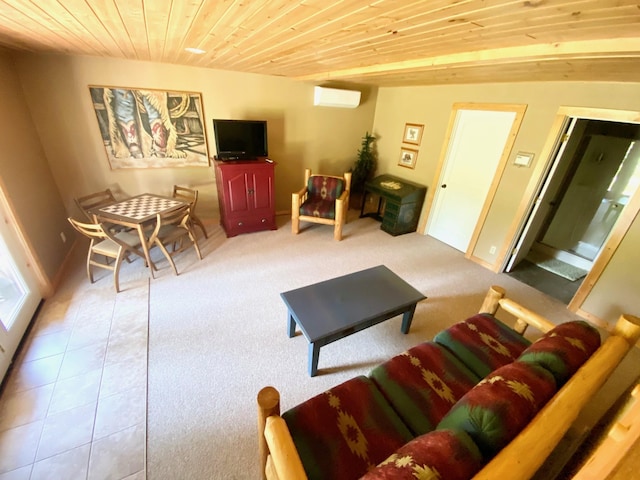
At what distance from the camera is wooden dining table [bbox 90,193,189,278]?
2.58 metres

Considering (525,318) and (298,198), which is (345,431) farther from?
(298,198)

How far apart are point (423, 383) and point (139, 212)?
308cm

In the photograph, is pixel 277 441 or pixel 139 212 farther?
pixel 139 212

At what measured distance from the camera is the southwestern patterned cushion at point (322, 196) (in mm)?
3836

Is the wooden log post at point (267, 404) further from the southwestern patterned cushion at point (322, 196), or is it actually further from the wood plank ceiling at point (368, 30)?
the southwestern patterned cushion at point (322, 196)

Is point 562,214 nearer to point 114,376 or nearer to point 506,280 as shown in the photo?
point 506,280

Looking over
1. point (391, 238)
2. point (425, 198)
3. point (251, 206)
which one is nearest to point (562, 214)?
point (425, 198)

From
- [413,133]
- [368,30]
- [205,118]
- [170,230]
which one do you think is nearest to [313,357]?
[368,30]

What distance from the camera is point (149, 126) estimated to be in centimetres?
330

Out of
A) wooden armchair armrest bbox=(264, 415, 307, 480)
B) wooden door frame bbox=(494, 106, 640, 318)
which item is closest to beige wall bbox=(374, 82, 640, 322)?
wooden door frame bbox=(494, 106, 640, 318)

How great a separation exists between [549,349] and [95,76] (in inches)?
182

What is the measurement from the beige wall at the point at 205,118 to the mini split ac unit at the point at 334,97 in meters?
0.16

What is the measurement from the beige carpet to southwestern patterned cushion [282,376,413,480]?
1.77 ft

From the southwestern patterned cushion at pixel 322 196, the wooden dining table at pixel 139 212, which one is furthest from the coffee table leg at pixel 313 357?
the southwestern patterned cushion at pixel 322 196
